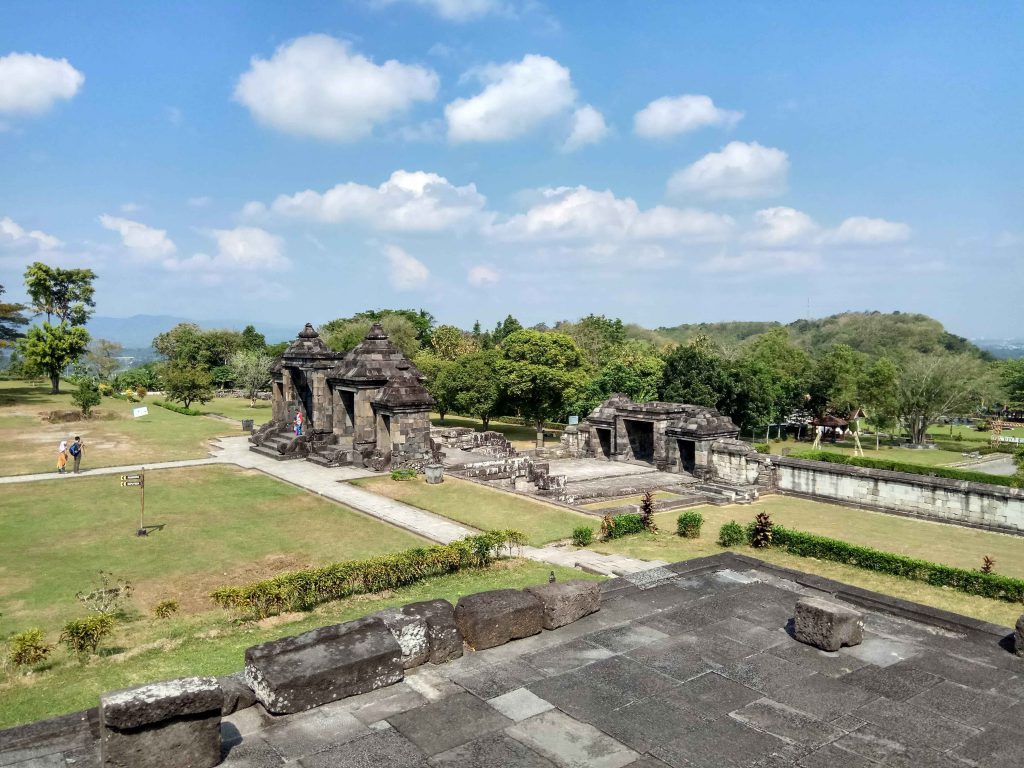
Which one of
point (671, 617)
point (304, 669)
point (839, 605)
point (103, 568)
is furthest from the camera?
point (103, 568)

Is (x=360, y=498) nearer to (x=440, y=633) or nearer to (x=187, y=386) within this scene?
(x=440, y=633)

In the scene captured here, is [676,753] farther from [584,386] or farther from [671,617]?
[584,386]

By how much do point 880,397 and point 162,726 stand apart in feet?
187

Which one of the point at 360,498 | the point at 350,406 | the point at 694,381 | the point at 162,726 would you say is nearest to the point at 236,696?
the point at 162,726

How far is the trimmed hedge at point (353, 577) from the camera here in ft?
46.8

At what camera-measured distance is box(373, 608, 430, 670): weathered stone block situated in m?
8.61

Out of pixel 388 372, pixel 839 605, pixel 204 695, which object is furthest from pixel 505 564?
pixel 388 372

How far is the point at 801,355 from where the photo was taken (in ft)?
229

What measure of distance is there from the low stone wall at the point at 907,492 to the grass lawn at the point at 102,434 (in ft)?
104

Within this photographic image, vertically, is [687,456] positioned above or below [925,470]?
above

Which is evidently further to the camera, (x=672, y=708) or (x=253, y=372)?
(x=253, y=372)

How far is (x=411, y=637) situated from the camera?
8.66 meters

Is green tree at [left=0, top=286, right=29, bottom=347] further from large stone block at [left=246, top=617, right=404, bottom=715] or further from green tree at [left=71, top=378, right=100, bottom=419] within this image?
large stone block at [left=246, top=617, right=404, bottom=715]

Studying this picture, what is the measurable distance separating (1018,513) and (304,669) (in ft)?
92.6
